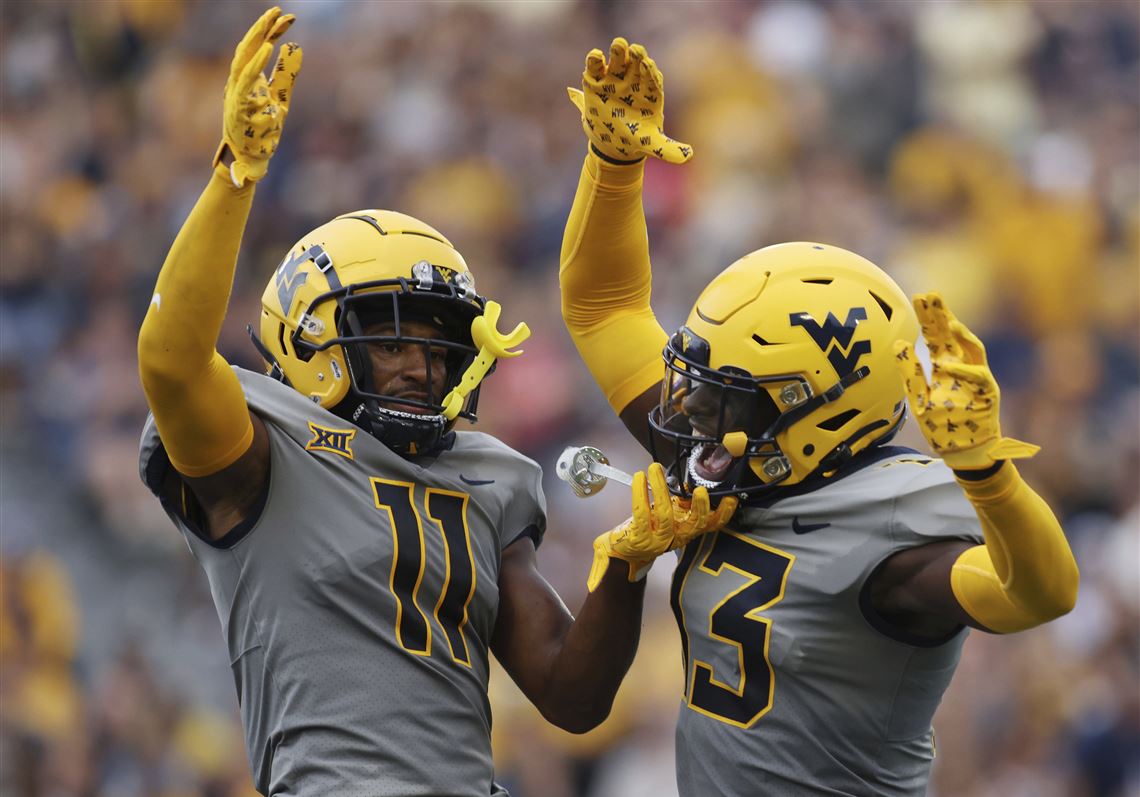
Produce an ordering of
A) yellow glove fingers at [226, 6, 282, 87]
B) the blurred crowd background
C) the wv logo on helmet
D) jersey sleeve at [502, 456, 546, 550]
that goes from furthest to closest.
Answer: the blurred crowd background
jersey sleeve at [502, 456, 546, 550]
the wv logo on helmet
yellow glove fingers at [226, 6, 282, 87]

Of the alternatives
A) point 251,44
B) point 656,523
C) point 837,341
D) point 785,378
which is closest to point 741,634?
point 656,523

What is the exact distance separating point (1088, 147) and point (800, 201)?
1.77 metres

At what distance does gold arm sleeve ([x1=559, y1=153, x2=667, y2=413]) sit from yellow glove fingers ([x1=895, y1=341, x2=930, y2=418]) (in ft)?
3.80

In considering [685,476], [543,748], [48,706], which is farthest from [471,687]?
[48,706]

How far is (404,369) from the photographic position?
13.1 ft

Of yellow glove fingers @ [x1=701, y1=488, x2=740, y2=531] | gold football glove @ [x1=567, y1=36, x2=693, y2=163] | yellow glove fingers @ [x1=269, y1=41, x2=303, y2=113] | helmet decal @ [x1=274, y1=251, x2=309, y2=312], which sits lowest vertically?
yellow glove fingers @ [x1=701, y1=488, x2=740, y2=531]

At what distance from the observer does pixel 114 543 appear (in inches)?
334

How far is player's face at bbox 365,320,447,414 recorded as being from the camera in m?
3.96

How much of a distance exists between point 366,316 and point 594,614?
2.76ft

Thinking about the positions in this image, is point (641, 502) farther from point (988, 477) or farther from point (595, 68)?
point (595, 68)

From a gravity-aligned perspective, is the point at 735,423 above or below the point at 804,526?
above

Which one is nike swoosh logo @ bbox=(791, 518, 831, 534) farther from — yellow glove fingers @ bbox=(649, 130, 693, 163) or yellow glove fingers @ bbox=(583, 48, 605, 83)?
yellow glove fingers @ bbox=(583, 48, 605, 83)

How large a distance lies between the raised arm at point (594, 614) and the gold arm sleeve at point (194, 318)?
0.88 m

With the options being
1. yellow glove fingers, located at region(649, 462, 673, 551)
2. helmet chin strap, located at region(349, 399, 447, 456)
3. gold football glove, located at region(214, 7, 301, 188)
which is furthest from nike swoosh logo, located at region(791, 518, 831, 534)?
gold football glove, located at region(214, 7, 301, 188)
